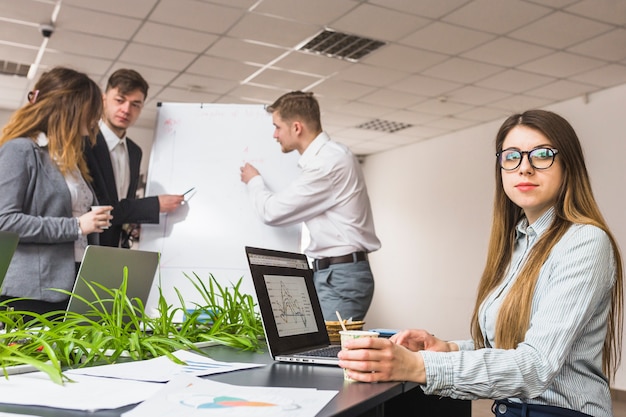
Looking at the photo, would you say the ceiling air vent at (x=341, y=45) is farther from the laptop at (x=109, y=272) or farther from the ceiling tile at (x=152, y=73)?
the laptop at (x=109, y=272)

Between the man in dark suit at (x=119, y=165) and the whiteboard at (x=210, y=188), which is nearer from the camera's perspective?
the man in dark suit at (x=119, y=165)

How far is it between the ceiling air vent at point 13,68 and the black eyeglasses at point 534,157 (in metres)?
5.27

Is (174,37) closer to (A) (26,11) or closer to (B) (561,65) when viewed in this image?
(A) (26,11)

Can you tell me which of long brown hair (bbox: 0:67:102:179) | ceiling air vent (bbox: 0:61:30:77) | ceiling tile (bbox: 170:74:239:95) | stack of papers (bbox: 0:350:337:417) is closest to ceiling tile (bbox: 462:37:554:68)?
ceiling tile (bbox: 170:74:239:95)

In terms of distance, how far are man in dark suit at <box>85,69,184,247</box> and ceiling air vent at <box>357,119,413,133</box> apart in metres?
4.33

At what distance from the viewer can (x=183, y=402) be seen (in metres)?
0.86

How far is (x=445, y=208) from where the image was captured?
755 cm

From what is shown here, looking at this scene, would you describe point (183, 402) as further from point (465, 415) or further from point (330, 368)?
point (465, 415)

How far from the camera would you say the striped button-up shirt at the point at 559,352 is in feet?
3.73

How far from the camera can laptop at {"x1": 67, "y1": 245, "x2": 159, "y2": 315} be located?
1644 mm

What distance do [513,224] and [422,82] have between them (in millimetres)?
4266

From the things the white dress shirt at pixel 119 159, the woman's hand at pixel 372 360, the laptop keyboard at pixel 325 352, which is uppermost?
the white dress shirt at pixel 119 159

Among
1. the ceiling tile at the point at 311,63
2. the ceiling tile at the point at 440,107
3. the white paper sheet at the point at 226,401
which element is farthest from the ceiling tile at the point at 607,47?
the white paper sheet at the point at 226,401

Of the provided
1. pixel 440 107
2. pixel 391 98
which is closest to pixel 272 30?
pixel 391 98
